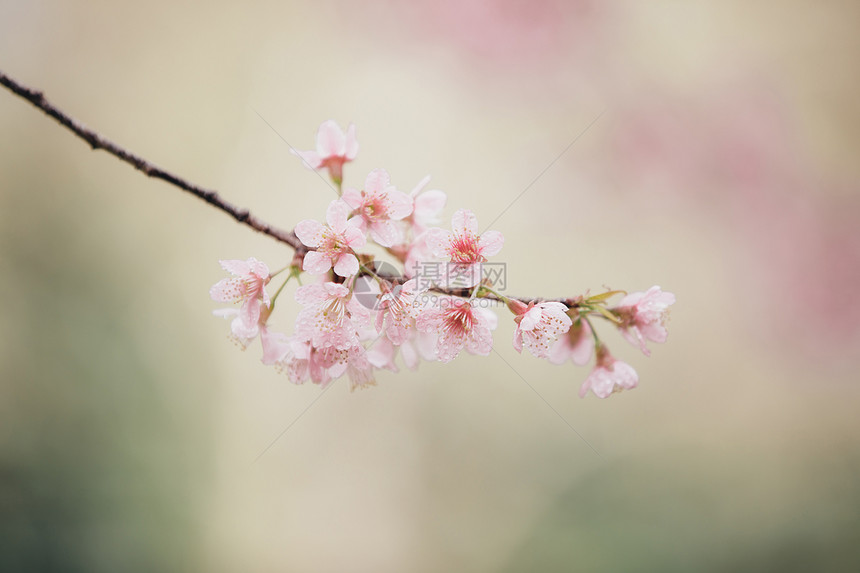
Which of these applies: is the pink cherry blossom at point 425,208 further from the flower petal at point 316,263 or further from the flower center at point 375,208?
the flower petal at point 316,263

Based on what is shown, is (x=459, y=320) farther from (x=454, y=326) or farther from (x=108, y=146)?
(x=108, y=146)

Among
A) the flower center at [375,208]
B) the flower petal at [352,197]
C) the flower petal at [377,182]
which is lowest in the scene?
the flower petal at [352,197]

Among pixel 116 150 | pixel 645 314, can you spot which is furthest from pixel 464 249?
pixel 116 150

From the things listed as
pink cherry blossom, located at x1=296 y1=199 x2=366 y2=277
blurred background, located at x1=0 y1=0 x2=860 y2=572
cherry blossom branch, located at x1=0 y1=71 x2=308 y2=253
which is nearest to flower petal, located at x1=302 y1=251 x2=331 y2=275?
pink cherry blossom, located at x1=296 y1=199 x2=366 y2=277

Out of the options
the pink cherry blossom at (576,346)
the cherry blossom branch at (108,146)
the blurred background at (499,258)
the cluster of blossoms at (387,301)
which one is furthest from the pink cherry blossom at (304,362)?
→ the blurred background at (499,258)

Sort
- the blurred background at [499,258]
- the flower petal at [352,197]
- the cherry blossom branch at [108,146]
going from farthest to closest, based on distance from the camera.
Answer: the blurred background at [499,258], the flower petal at [352,197], the cherry blossom branch at [108,146]

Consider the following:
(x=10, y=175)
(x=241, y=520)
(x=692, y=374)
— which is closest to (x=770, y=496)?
(x=692, y=374)

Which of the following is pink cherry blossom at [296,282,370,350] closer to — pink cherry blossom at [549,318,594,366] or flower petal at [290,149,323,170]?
flower petal at [290,149,323,170]

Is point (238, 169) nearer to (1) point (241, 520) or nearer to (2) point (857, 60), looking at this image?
(1) point (241, 520)
